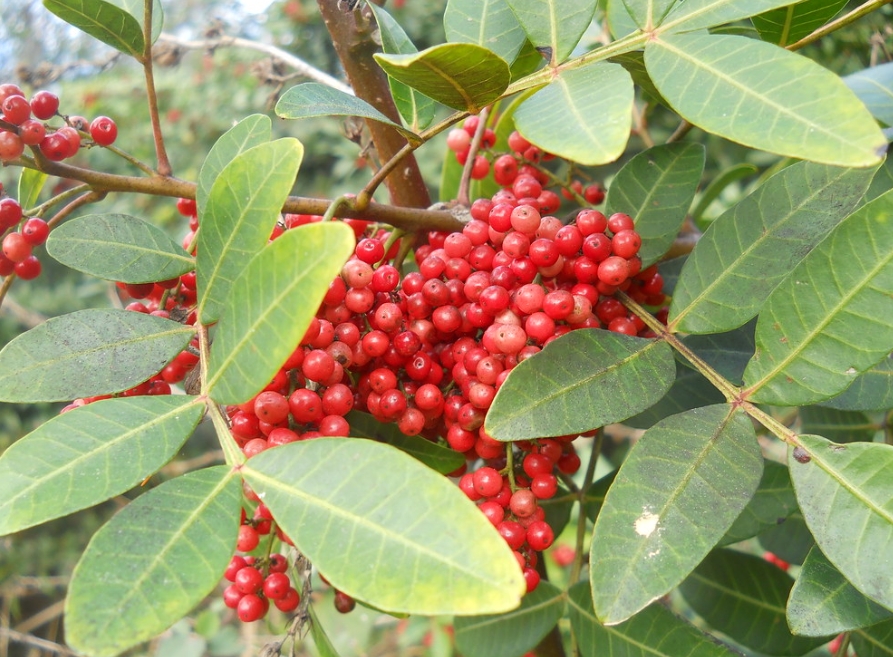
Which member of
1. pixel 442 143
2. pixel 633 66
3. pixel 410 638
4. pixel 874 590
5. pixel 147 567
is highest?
pixel 633 66

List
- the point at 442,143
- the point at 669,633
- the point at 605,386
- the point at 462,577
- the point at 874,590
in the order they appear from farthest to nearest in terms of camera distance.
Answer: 1. the point at 442,143
2. the point at 669,633
3. the point at 605,386
4. the point at 874,590
5. the point at 462,577

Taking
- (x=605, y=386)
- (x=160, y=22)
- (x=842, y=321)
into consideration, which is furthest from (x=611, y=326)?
(x=160, y=22)

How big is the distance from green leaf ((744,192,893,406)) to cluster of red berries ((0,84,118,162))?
0.86 metres

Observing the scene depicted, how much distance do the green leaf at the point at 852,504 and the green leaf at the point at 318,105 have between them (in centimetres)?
54

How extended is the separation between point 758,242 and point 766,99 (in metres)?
0.23

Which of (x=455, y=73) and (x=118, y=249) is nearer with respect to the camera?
(x=455, y=73)

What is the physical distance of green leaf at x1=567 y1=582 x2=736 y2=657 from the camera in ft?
2.89

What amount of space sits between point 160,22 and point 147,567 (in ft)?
2.51

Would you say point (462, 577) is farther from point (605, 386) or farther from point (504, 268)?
point (504, 268)

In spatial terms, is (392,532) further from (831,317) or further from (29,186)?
(29,186)

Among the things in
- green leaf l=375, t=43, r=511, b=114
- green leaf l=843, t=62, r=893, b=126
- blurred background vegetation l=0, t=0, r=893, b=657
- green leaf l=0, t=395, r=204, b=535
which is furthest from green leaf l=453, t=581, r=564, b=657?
blurred background vegetation l=0, t=0, r=893, b=657

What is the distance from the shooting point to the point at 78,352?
0.79m

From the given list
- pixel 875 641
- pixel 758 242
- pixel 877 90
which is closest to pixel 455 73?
pixel 758 242

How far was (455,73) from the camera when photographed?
0.70 m
